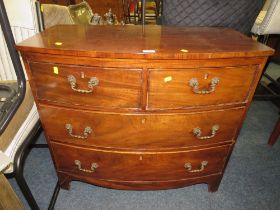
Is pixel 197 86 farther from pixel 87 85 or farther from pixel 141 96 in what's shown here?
pixel 87 85

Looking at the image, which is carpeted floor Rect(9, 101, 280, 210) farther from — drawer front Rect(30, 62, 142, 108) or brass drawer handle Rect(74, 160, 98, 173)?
drawer front Rect(30, 62, 142, 108)

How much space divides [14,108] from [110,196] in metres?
0.82

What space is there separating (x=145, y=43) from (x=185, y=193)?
1.04 m

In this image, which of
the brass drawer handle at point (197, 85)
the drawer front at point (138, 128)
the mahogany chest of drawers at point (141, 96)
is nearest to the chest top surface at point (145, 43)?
the mahogany chest of drawers at point (141, 96)

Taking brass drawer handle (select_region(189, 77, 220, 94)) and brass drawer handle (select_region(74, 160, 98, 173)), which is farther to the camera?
brass drawer handle (select_region(74, 160, 98, 173))

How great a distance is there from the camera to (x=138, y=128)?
3.18 feet

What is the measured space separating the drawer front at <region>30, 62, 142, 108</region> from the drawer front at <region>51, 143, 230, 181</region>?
31 cm

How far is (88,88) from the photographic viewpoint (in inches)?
34.0

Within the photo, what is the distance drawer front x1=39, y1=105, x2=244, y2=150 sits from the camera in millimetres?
951

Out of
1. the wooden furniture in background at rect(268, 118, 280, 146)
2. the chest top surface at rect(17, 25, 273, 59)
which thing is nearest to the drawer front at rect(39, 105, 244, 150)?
the chest top surface at rect(17, 25, 273, 59)

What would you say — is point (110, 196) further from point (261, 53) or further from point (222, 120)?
point (261, 53)


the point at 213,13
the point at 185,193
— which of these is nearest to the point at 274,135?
the point at 185,193

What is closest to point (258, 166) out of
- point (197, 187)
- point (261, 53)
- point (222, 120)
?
point (197, 187)

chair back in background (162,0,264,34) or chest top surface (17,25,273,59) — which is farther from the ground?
chair back in background (162,0,264,34)
